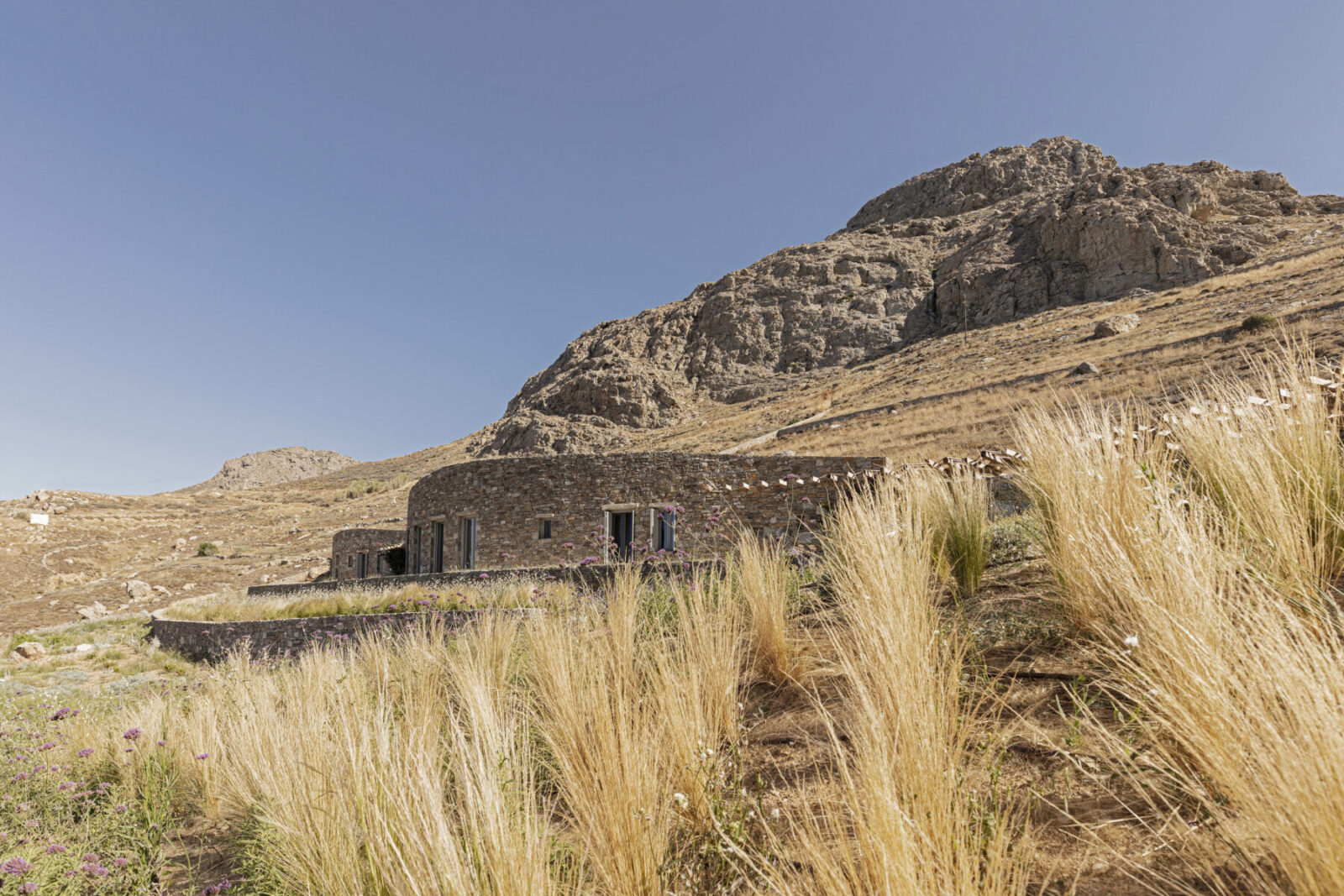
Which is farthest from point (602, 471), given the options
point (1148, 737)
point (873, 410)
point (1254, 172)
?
→ point (1254, 172)

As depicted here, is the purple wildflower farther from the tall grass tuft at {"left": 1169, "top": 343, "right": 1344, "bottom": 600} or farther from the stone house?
the stone house

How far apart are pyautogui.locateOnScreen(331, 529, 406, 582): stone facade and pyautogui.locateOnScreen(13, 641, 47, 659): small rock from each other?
7.69 metres

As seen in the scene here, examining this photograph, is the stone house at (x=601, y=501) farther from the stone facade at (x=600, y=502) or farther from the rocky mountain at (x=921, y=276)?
the rocky mountain at (x=921, y=276)

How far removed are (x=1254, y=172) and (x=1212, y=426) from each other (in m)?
60.5

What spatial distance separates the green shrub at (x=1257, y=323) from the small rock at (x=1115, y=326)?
8.26 m

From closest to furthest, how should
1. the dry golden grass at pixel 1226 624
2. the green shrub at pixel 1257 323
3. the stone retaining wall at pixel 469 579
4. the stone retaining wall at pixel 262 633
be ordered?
the dry golden grass at pixel 1226 624 → the stone retaining wall at pixel 469 579 → the stone retaining wall at pixel 262 633 → the green shrub at pixel 1257 323

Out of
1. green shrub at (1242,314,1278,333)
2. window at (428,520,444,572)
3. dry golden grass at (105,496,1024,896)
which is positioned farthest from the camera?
green shrub at (1242,314,1278,333)

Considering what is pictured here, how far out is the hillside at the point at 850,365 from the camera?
21.1 metres

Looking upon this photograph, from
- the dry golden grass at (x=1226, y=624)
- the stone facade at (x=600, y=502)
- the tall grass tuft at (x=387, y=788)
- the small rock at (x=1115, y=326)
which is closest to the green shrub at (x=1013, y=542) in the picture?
the dry golden grass at (x=1226, y=624)

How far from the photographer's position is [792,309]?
55.7 meters

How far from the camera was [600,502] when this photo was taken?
47.3 ft

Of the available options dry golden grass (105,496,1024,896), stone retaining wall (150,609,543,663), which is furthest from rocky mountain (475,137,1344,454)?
dry golden grass (105,496,1024,896)

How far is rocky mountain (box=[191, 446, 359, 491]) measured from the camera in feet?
246

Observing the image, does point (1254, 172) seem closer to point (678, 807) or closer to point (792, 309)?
point (792, 309)
